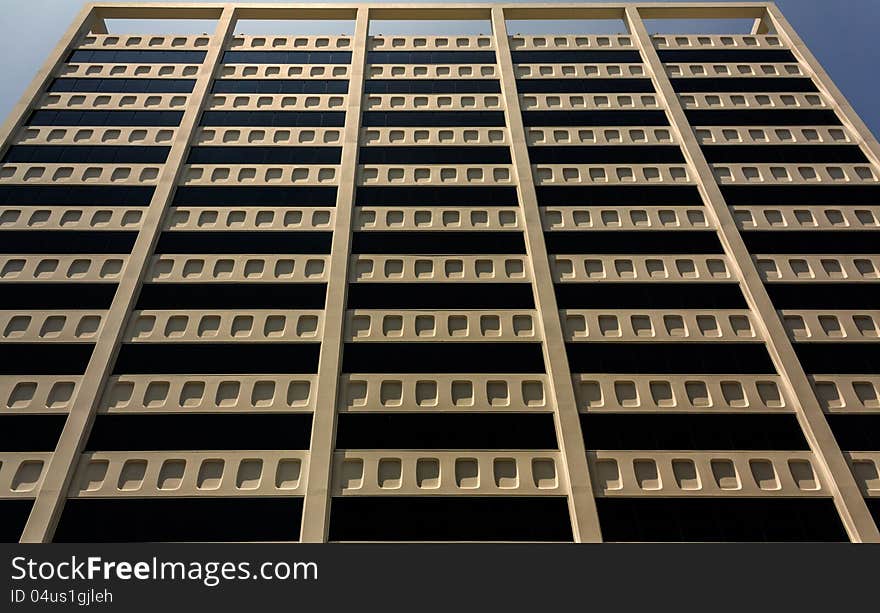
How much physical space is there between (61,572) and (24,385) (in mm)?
10922

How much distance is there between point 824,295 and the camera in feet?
99.2

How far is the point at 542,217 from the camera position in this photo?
33.4 m

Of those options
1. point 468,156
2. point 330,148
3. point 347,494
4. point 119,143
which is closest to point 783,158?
point 468,156

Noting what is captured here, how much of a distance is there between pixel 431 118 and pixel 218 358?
21356 mm

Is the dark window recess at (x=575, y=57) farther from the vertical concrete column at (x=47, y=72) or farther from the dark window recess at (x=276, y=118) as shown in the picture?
the vertical concrete column at (x=47, y=72)

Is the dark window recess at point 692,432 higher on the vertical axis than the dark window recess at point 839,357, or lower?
lower

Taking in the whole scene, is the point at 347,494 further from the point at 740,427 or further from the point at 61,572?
the point at 740,427

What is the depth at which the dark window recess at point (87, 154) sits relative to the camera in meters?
35.8

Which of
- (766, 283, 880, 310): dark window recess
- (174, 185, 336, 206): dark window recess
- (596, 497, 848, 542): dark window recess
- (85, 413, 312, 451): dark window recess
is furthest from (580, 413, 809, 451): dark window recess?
(174, 185, 336, 206): dark window recess

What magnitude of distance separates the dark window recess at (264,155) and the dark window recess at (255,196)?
2.42 metres

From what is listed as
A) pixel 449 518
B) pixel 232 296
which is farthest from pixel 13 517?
pixel 449 518

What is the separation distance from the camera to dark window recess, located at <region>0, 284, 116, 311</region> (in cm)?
2898

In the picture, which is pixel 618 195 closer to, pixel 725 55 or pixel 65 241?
pixel 725 55

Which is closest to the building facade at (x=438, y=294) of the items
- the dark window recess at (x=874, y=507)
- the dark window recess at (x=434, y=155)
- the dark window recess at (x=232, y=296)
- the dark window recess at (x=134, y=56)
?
the dark window recess at (x=874, y=507)
